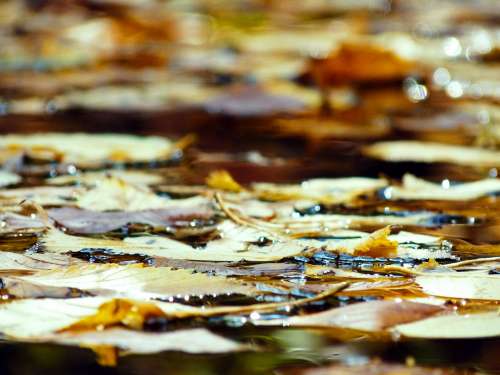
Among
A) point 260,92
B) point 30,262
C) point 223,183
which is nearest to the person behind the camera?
point 30,262

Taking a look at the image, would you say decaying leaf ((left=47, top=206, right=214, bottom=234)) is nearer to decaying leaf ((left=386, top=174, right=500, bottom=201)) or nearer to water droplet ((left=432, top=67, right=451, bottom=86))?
decaying leaf ((left=386, top=174, right=500, bottom=201))

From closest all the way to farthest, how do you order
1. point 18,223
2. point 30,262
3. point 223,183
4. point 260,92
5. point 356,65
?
point 30,262 → point 18,223 → point 223,183 → point 260,92 → point 356,65

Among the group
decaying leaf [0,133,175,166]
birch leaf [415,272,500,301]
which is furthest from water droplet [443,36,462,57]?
birch leaf [415,272,500,301]

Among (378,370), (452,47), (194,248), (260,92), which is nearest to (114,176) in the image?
(194,248)

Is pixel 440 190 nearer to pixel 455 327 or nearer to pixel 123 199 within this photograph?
pixel 123 199

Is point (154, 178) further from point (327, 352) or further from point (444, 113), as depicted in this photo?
point (444, 113)

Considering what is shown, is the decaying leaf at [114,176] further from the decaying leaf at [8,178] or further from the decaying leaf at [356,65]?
the decaying leaf at [356,65]
